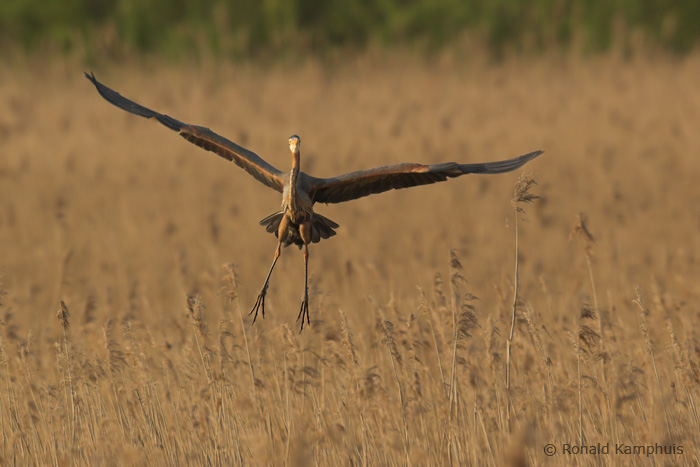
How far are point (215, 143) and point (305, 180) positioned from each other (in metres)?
0.65

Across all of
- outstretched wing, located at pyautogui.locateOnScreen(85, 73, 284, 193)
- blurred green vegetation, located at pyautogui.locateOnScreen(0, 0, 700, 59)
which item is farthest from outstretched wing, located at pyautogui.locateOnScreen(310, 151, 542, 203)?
blurred green vegetation, located at pyautogui.locateOnScreen(0, 0, 700, 59)

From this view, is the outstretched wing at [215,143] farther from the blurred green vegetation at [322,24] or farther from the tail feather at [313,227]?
the blurred green vegetation at [322,24]

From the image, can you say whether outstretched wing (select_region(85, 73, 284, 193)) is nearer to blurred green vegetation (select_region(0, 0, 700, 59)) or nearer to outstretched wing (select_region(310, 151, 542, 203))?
outstretched wing (select_region(310, 151, 542, 203))

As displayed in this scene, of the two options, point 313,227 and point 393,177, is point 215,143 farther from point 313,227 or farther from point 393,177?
point 393,177

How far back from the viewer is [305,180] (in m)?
6.23

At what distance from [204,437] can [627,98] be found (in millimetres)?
10372

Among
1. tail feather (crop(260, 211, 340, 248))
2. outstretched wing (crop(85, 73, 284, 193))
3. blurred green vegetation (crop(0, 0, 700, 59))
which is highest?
blurred green vegetation (crop(0, 0, 700, 59))

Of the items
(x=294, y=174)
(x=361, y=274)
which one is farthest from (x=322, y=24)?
(x=294, y=174)

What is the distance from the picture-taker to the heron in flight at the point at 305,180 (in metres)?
5.93

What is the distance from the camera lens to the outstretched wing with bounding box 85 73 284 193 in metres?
6.28

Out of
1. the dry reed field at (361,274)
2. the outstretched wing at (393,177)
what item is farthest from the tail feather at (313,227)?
the dry reed field at (361,274)

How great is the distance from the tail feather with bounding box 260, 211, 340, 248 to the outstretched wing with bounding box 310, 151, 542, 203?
0.43ft

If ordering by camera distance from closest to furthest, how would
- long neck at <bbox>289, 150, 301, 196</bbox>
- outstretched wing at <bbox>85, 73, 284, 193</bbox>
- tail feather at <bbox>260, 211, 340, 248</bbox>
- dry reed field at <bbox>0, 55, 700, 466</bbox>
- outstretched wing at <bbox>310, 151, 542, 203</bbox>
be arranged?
dry reed field at <bbox>0, 55, 700, 466</bbox> → outstretched wing at <bbox>310, 151, 542, 203</bbox> → long neck at <bbox>289, 150, 301, 196</bbox> → outstretched wing at <bbox>85, 73, 284, 193</bbox> → tail feather at <bbox>260, 211, 340, 248</bbox>

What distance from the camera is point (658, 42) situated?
18.2 m
